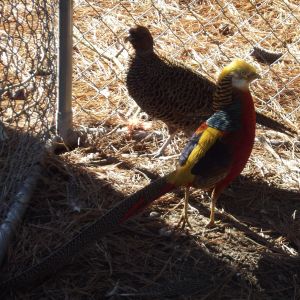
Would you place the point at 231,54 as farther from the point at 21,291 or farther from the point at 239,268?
the point at 21,291

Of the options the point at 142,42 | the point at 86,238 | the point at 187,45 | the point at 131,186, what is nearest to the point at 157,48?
the point at 187,45

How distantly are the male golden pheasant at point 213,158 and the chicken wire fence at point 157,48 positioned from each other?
603 mm

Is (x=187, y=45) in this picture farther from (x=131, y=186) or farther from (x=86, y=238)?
(x=86, y=238)

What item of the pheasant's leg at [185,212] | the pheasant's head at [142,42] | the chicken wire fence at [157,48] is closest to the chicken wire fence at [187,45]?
the chicken wire fence at [157,48]

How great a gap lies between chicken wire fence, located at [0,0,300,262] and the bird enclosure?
1 cm

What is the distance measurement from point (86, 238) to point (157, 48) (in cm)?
200

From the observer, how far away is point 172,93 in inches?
131

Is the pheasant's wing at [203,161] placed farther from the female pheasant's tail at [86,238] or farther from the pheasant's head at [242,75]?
the pheasant's head at [242,75]

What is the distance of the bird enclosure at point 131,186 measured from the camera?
8.21 ft

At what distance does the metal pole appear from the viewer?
2.95m

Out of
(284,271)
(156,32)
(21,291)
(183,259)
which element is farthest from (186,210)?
(156,32)

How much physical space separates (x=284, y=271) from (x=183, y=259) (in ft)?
1.26

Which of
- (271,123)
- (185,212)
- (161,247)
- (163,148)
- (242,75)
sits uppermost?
(242,75)

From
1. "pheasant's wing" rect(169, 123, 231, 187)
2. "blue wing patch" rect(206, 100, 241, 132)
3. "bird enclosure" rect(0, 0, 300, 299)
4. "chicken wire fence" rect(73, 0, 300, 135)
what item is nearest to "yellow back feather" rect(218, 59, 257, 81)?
"blue wing patch" rect(206, 100, 241, 132)
